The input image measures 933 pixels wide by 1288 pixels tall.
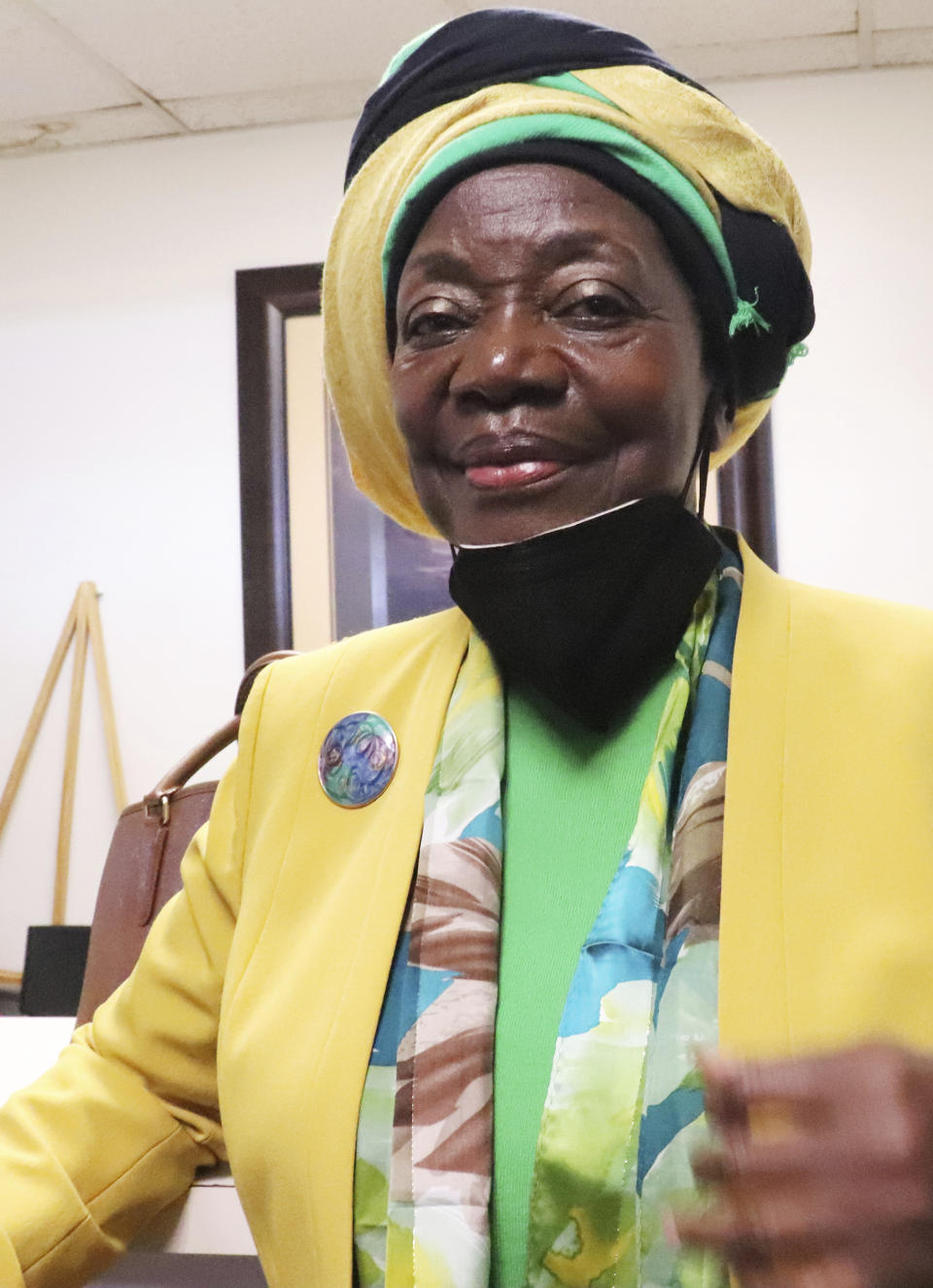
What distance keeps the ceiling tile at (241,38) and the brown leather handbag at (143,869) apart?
6.10 ft

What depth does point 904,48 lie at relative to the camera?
9.89 feet

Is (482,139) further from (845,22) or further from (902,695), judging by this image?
(845,22)

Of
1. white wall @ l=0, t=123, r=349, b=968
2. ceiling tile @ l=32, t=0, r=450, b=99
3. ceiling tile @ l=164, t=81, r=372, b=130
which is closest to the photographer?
ceiling tile @ l=32, t=0, r=450, b=99

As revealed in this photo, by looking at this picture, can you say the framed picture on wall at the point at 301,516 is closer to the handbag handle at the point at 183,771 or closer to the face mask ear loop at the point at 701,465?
the handbag handle at the point at 183,771

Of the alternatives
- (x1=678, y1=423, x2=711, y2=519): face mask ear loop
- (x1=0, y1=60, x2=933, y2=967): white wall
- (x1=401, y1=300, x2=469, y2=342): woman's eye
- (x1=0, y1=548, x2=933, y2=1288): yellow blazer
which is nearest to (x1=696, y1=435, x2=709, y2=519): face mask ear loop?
(x1=678, y1=423, x2=711, y2=519): face mask ear loop

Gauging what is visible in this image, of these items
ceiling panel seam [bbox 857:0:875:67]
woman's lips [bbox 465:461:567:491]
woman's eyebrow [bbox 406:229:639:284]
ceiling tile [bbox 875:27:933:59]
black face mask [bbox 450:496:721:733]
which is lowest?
black face mask [bbox 450:496:721:733]

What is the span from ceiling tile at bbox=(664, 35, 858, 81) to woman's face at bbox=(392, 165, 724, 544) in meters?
2.22

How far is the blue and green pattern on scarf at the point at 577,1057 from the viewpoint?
839 mm

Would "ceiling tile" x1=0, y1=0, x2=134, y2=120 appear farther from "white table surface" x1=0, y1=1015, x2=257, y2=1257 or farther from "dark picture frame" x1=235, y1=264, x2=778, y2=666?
"white table surface" x1=0, y1=1015, x2=257, y2=1257

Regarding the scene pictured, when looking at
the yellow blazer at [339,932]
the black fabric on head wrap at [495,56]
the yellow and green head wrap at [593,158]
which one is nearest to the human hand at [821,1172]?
the yellow blazer at [339,932]

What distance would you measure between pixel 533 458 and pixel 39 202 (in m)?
2.88

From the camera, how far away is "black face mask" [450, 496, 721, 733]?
3.34 feet

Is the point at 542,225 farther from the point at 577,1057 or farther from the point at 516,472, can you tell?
the point at 577,1057

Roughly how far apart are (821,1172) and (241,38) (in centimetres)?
288
